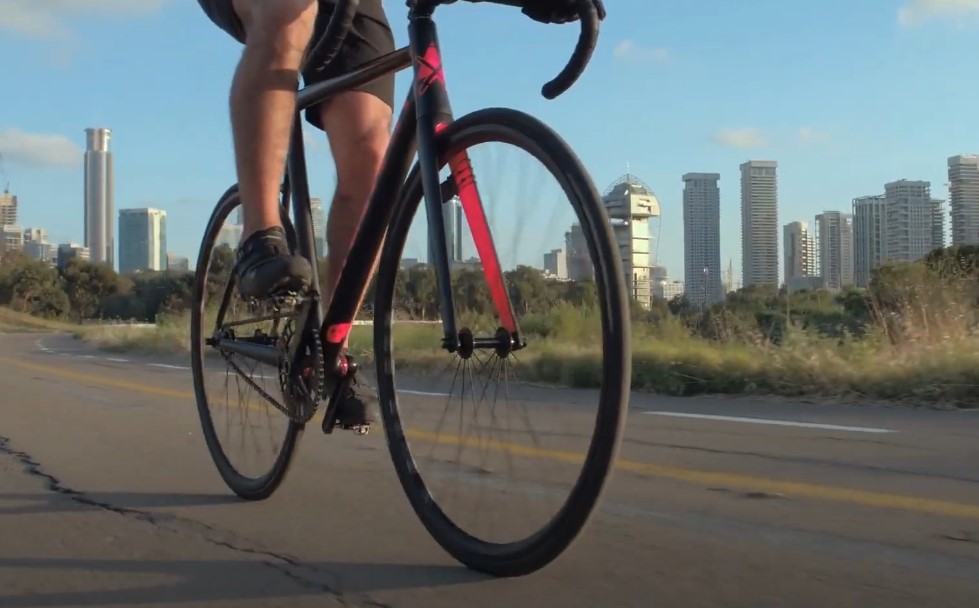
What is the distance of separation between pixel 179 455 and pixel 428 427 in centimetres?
209

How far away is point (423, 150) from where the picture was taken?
2395 millimetres

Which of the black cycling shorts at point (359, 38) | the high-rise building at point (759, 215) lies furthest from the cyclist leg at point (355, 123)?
the high-rise building at point (759, 215)

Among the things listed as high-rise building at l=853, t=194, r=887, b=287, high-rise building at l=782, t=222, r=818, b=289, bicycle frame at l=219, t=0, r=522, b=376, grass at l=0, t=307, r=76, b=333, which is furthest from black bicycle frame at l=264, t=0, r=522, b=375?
grass at l=0, t=307, r=76, b=333

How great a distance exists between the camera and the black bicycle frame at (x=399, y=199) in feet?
7.69

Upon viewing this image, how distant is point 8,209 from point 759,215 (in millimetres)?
71600

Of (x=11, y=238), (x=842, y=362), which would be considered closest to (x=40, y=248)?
(x=11, y=238)

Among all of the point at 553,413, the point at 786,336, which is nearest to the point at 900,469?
the point at 553,413

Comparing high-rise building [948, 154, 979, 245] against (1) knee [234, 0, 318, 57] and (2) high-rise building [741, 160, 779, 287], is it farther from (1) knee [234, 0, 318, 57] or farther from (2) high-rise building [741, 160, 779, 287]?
(1) knee [234, 0, 318, 57]

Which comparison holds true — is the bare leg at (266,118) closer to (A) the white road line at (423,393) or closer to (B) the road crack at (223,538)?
(A) the white road line at (423,393)

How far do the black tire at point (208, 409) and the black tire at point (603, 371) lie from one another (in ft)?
1.93

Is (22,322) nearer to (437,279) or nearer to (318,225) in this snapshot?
(318,225)

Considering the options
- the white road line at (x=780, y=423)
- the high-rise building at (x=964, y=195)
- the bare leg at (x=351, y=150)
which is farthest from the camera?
the high-rise building at (x=964, y=195)

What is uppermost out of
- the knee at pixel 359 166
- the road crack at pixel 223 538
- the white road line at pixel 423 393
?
the knee at pixel 359 166

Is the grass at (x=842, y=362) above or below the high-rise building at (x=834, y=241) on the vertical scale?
below
